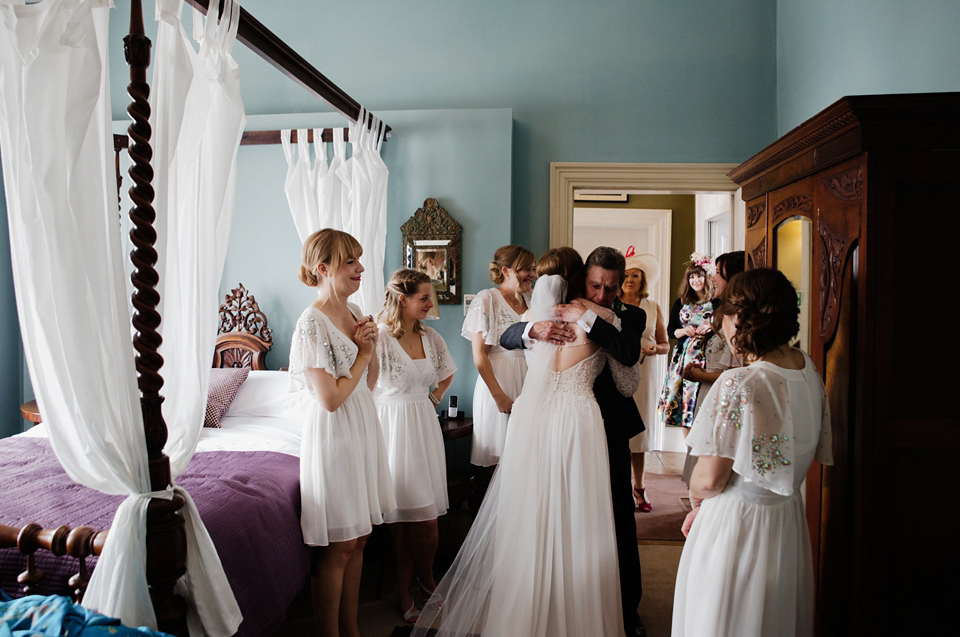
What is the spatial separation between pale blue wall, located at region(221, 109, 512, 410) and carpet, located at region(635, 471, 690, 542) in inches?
53.5

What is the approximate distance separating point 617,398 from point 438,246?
1.95 meters

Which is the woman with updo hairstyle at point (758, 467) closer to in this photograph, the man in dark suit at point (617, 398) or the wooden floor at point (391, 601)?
the man in dark suit at point (617, 398)

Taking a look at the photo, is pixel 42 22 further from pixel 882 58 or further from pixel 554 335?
pixel 882 58

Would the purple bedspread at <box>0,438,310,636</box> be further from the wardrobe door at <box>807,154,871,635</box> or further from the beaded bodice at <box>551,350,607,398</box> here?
the wardrobe door at <box>807,154,871,635</box>

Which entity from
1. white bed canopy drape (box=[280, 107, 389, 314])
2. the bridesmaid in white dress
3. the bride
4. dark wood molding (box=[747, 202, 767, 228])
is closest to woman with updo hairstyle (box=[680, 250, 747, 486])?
dark wood molding (box=[747, 202, 767, 228])

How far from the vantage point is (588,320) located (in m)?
2.36

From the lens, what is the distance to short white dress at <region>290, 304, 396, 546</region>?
232cm

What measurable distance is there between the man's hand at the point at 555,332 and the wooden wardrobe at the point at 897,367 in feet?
3.01

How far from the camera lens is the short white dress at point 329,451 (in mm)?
2318

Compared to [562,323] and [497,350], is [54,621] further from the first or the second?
[497,350]

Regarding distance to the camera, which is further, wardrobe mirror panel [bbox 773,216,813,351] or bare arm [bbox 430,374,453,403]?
bare arm [bbox 430,374,453,403]

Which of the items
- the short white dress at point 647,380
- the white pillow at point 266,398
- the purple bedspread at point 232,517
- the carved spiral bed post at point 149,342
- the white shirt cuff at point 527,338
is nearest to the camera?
the carved spiral bed post at point 149,342

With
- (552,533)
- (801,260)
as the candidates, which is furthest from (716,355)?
(552,533)

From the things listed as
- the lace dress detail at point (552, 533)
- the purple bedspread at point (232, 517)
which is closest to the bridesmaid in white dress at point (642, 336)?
the lace dress detail at point (552, 533)
